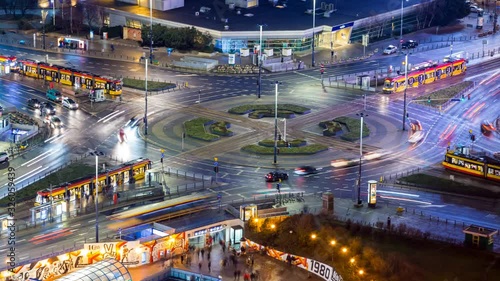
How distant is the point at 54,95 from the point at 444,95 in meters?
57.3

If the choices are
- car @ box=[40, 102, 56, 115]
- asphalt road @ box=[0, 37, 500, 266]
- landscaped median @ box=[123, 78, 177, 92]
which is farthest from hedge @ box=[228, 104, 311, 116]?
car @ box=[40, 102, 56, 115]

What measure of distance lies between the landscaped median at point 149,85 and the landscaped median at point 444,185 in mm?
51105

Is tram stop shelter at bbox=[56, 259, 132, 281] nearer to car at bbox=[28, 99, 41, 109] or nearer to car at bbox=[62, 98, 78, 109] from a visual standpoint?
car at bbox=[62, 98, 78, 109]

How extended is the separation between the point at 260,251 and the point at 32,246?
22.0 m

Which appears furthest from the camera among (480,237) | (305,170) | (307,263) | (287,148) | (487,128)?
(487,128)

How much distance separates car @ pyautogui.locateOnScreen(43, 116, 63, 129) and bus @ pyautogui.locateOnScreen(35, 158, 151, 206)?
23.0 metres

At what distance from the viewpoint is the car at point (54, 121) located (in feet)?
526

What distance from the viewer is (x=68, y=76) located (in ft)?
600

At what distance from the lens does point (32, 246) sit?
378ft

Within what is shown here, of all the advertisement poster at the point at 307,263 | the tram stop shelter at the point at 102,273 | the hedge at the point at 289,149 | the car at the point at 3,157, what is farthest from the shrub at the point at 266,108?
the tram stop shelter at the point at 102,273

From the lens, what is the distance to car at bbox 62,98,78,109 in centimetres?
16900

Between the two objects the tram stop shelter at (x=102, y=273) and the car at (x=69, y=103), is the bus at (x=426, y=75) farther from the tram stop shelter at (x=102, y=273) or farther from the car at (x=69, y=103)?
the tram stop shelter at (x=102, y=273)

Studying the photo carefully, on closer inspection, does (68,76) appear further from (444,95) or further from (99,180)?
(444,95)

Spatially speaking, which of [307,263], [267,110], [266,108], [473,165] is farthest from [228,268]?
[266,108]
